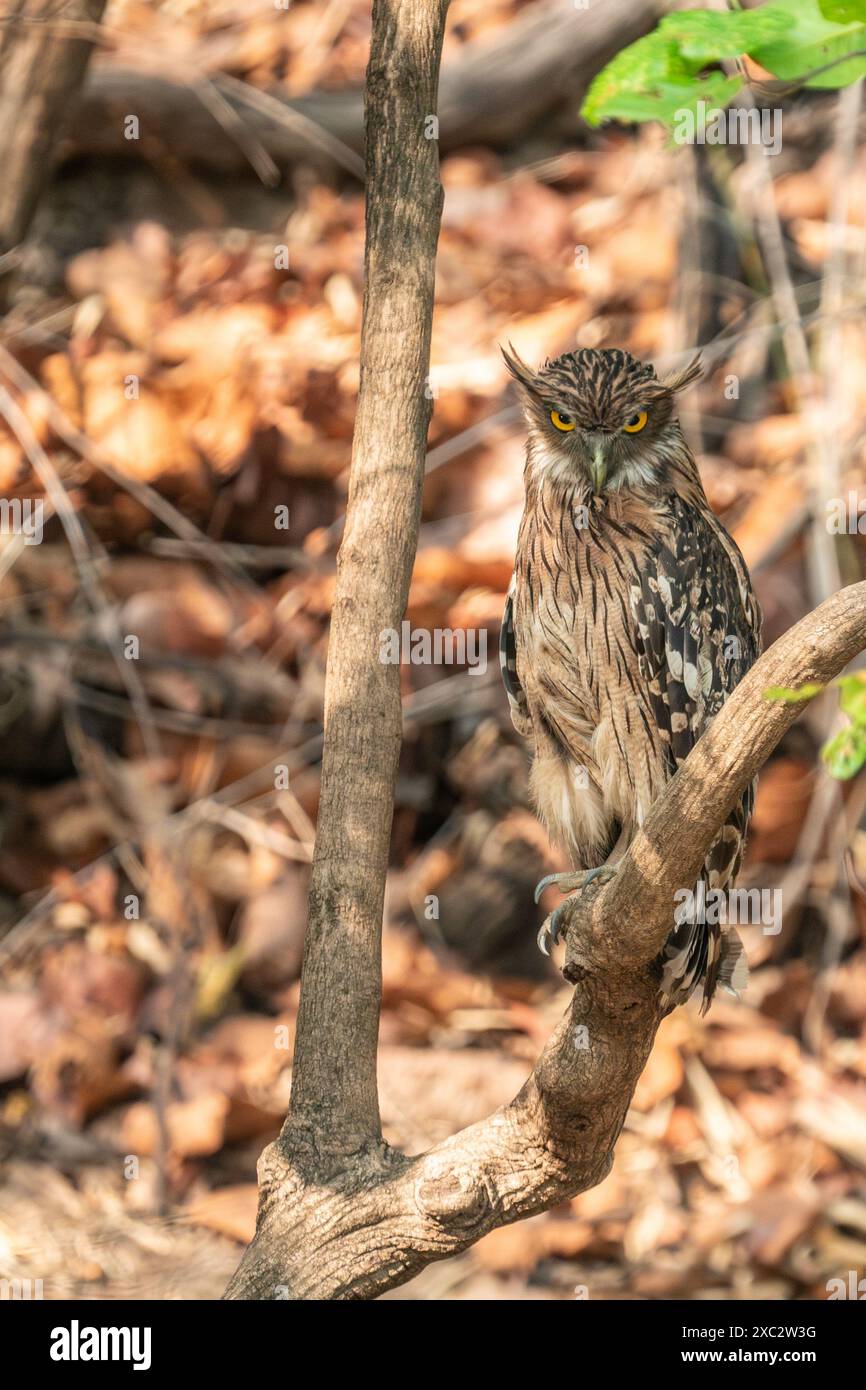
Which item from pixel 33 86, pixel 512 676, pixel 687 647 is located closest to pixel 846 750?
pixel 687 647

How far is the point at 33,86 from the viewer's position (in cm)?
402

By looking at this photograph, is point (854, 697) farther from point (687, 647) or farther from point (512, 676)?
point (512, 676)

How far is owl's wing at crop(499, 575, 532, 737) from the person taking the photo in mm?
3447

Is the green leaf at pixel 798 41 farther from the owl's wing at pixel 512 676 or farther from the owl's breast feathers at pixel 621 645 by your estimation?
the owl's wing at pixel 512 676

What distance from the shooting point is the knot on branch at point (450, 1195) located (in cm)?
241

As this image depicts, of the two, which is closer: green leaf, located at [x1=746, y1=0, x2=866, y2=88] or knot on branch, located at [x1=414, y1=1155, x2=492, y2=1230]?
green leaf, located at [x1=746, y1=0, x2=866, y2=88]

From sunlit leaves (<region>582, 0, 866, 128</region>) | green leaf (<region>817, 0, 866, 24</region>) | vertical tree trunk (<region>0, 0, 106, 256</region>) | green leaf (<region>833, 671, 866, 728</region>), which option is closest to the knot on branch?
green leaf (<region>833, 671, 866, 728</region>)

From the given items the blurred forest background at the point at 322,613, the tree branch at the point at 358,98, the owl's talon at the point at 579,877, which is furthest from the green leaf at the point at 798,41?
the tree branch at the point at 358,98

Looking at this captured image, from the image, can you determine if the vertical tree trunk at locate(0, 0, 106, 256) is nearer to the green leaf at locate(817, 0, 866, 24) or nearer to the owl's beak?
the owl's beak

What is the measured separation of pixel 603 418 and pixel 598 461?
9 cm

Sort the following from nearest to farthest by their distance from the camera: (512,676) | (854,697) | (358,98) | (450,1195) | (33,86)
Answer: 1. (854,697)
2. (450,1195)
3. (512,676)
4. (33,86)
5. (358,98)

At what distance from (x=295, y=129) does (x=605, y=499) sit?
3.51 m

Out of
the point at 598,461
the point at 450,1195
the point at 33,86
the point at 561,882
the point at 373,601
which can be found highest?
the point at 33,86
